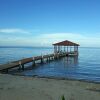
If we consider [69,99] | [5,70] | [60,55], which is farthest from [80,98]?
[60,55]

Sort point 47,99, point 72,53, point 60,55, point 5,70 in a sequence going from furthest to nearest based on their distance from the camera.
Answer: point 72,53, point 60,55, point 5,70, point 47,99

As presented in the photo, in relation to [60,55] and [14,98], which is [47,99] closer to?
[14,98]

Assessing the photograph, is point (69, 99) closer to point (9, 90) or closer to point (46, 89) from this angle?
point (46, 89)

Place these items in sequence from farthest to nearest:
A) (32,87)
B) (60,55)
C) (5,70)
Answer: (60,55) → (5,70) → (32,87)

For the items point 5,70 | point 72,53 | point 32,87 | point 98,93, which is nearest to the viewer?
point 98,93

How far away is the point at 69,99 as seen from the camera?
1183 centimetres

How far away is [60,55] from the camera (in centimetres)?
5625

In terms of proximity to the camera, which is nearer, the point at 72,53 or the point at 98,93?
the point at 98,93

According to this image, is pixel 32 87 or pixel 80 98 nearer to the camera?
pixel 80 98

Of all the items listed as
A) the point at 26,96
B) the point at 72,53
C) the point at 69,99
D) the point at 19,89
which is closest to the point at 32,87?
the point at 19,89

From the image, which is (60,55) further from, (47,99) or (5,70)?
(47,99)

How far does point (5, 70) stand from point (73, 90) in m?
13.2

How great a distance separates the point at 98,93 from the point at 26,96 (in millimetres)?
4827

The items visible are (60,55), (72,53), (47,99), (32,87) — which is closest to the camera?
(47,99)
